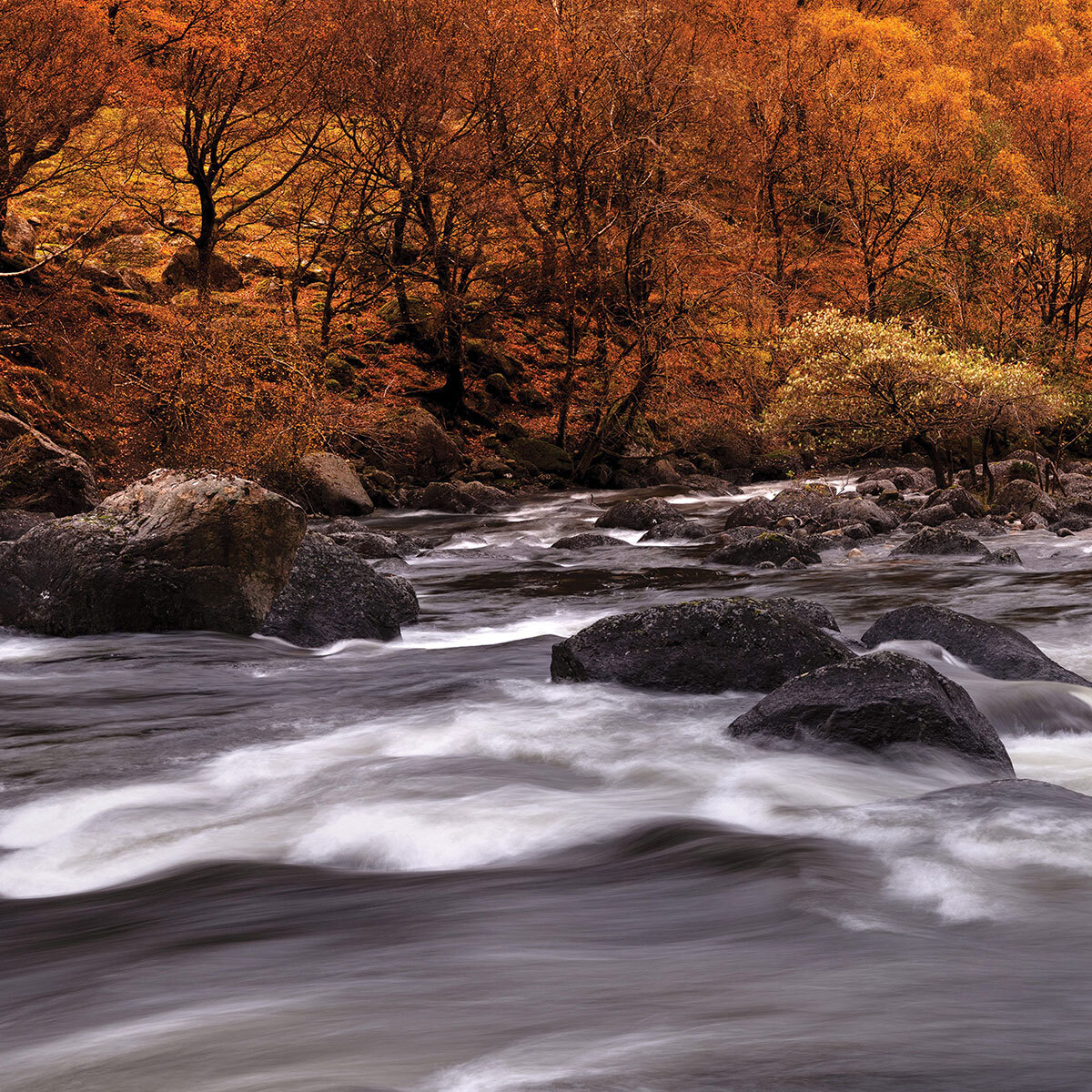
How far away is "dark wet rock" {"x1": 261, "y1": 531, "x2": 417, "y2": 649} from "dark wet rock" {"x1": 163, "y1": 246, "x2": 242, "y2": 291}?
18173mm

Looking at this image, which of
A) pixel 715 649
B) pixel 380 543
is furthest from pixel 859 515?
pixel 715 649

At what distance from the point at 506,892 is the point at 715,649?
10.6 ft

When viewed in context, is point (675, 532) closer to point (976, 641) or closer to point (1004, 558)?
point (1004, 558)

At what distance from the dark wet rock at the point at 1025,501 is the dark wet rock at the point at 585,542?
661 centimetres

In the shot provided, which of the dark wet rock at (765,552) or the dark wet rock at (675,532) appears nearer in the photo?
the dark wet rock at (765,552)

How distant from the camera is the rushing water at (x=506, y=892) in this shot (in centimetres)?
223

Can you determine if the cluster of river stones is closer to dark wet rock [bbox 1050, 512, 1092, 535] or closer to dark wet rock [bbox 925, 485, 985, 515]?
dark wet rock [bbox 1050, 512, 1092, 535]

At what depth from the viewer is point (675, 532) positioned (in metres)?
16.8

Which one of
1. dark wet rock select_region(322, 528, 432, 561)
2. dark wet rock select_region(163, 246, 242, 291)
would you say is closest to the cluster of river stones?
dark wet rock select_region(322, 528, 432, 561)

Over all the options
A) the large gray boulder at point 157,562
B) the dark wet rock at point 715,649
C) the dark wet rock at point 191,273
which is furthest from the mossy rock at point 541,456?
the dark wet rock at point 715,649

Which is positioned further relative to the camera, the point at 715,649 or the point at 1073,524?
the point at 1073,524

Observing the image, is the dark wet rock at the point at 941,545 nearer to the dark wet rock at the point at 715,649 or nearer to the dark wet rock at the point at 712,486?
the dark wet rock at the point at 715,649

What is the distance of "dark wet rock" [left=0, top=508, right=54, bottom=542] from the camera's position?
1340cm

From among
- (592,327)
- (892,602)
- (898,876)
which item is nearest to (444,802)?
(898,876)
